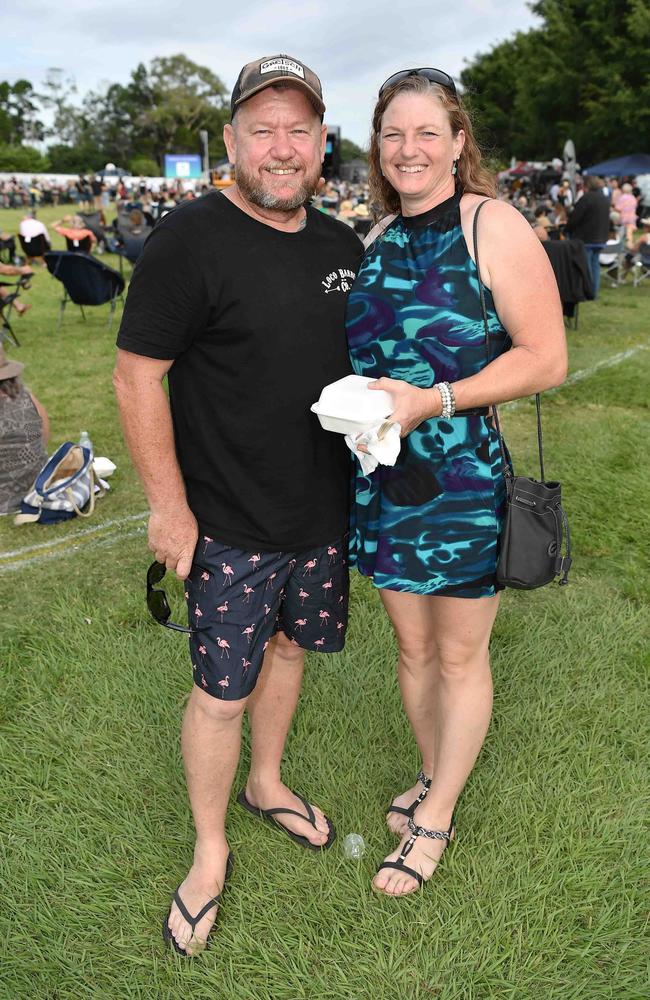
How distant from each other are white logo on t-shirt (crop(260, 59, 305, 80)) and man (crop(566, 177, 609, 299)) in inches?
412

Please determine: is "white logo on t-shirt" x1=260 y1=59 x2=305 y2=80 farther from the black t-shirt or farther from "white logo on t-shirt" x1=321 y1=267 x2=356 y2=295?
"white logo on t-shirt" x1=321 y1=267 x2=356 y2=295

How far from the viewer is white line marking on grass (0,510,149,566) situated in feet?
14.1

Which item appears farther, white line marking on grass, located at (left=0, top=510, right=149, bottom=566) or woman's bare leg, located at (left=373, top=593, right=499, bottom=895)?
white line marking on grass, located at (left=0, top=510, right=149, bottom=566)

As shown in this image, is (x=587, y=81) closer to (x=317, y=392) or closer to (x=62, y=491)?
(x=62, y=491)

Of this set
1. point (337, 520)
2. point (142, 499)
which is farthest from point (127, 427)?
point (142, 499)

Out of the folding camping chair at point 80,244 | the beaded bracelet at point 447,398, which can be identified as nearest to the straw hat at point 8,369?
the beaded bracelet at point 447,398

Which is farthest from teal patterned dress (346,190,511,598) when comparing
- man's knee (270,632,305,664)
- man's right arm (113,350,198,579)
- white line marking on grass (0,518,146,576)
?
white line marking on grass (0,518,146,576)

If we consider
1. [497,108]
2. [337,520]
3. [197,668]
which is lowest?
[197,668]

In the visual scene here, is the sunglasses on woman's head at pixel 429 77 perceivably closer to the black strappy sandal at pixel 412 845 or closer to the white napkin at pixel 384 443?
the white napkin at pixel 384 443

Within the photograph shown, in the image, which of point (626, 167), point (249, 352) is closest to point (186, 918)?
point (249, 352)

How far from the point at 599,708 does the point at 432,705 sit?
33.8 inches

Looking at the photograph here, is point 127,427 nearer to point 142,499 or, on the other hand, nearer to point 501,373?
point 501,373

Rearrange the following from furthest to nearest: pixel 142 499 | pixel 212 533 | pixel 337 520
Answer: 1. pixel 142 499
2. pixel 337 520
3. pixel 212 533

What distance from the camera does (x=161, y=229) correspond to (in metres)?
1.68
